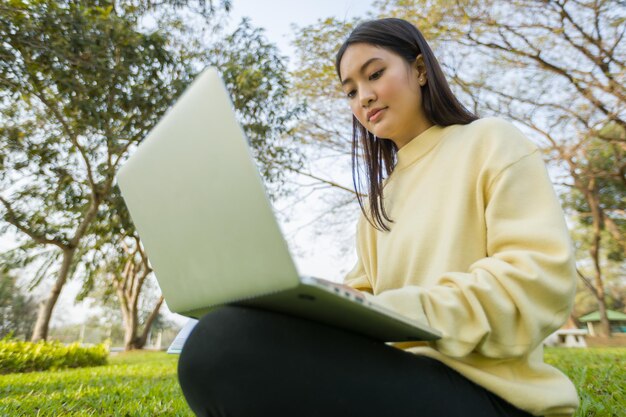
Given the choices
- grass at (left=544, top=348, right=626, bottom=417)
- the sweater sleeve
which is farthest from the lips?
grass at (left=544, top=348, right=626, bottom=417)

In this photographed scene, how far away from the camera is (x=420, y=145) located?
1.22 meters

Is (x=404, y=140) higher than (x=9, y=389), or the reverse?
(x=404, y=140)

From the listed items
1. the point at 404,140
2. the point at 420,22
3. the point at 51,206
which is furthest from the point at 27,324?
the point at 404,140

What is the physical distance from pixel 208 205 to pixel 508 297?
1.61ft

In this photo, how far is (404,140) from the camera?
1.29m

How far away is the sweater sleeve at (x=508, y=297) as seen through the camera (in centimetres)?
71

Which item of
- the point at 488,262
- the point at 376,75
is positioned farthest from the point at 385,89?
the point at 488,262

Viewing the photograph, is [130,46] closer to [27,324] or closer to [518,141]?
[518,141]

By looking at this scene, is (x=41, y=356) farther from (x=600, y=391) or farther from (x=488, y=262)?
(x=488, y=262)

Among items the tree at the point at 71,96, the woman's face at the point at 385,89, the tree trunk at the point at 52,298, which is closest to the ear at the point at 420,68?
the woman's face at the point at 385,89

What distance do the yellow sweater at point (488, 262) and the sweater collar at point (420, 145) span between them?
34mm

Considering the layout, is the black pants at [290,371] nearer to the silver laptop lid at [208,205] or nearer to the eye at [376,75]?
the silver laptop lid at [208,205]

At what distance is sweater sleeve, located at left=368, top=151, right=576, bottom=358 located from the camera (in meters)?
0.71

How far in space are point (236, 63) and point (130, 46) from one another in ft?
5.77
